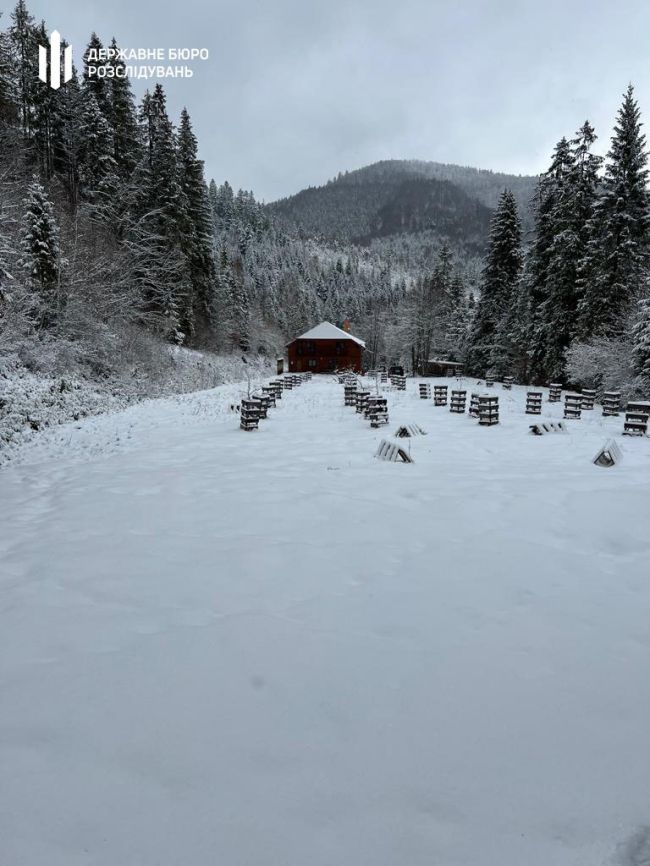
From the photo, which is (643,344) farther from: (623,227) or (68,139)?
(68,139)

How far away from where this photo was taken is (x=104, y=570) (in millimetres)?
5500

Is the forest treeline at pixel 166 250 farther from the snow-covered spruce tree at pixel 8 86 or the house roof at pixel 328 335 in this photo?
the house roof at pixel 328 335

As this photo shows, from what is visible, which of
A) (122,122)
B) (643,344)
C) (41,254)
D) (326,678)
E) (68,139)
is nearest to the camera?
(326,678)

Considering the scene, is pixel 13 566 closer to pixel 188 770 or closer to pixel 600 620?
pixel 188 770

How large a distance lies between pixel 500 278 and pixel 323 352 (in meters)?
21.7

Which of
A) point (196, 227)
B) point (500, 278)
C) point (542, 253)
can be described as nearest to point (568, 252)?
point (542, 253)

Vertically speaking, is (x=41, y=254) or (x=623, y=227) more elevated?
(x=623, y=227)

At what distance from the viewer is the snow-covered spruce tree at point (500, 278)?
1481 inches

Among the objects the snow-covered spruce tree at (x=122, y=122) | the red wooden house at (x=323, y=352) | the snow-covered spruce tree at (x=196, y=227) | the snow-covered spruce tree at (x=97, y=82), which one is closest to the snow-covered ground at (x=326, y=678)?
the snow-covered spruce tree at (x=196, y=227)

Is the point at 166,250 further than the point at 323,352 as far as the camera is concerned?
No

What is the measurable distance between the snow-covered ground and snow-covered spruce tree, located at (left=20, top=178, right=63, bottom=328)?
16.1 meters

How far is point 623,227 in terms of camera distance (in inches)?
981

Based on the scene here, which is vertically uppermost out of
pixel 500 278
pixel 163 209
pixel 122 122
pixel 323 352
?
pixel 122 122

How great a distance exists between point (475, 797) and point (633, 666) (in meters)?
2.09
